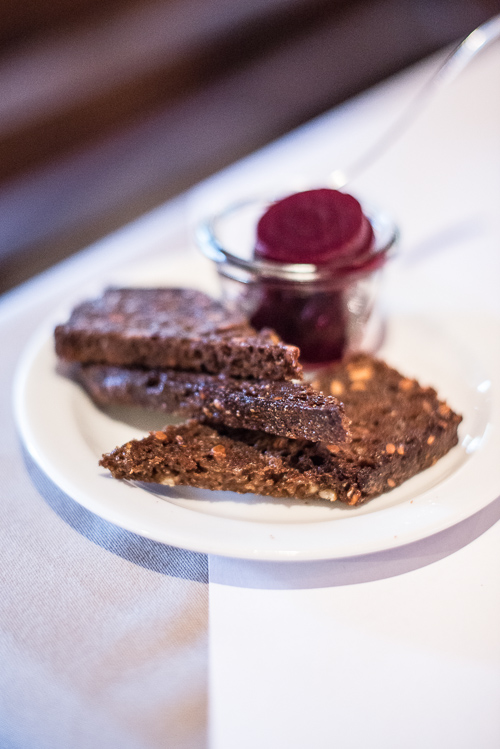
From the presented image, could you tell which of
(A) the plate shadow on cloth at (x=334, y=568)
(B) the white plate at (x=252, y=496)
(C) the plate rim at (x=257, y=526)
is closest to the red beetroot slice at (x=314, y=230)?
(B) the white plate at (x=252, y=496)

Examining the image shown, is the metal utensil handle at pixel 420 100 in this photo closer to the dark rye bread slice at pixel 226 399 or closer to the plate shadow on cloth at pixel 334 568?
the dark rye bread slice at pixel 226 399

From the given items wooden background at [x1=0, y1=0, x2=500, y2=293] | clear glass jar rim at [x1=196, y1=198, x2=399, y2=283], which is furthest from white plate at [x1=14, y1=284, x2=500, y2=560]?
wooden background at [x1=0, y1=0, x2=500, y2=293]

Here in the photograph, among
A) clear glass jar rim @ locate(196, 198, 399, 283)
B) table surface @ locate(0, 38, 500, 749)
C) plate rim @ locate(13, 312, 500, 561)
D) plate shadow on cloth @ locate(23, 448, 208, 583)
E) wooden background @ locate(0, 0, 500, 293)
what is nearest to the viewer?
table surface @ locate(0, 38, 500, 749)

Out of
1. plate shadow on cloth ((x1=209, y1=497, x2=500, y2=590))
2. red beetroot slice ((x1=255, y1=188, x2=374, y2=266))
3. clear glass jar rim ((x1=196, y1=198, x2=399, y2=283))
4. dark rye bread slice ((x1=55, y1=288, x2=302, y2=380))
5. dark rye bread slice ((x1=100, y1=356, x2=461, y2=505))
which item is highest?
red beetroot slice ((x1=255, y1=188, x2=374, y2=266))

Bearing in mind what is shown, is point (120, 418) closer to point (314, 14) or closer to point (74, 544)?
point (74, 544)

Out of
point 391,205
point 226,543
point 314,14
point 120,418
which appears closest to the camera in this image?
point 226,543

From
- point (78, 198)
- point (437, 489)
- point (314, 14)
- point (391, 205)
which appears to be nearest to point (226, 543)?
point (437, 489)

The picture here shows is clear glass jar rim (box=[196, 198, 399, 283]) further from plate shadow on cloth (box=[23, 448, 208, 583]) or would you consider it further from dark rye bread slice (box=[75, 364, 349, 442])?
plate shadow on cloth (box=[23, 448, 208, 583])

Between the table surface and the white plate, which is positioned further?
the white plate
